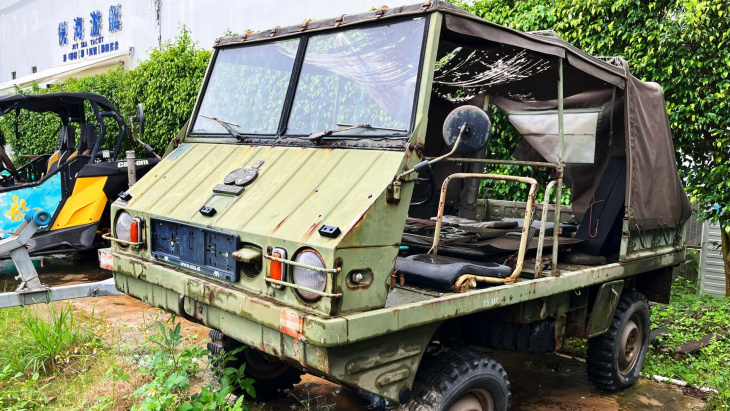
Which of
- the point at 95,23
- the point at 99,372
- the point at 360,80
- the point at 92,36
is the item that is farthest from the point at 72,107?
the point at 92,36

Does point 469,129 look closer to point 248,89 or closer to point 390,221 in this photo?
point 390,221

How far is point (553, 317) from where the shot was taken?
13.5ft

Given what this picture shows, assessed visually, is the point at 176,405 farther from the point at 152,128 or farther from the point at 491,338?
the point at 152,128

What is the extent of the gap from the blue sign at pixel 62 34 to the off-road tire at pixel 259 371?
19095 mm

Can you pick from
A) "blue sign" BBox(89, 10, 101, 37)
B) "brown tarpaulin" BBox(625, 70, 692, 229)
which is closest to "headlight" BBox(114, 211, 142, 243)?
"brown tarpaulin" BBox(625, 70, 692, 229)

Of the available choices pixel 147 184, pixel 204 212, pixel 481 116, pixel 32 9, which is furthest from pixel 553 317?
pixel 32 9

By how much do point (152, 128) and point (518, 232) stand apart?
7.59 meters

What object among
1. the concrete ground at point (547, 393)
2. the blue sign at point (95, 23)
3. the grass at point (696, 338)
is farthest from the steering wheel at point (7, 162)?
the blue sign at point (95, 23)

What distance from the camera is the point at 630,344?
16.8 ft

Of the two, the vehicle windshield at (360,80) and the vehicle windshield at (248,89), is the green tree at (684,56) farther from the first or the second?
the vehicle windshield at (248,89)

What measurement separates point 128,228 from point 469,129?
211 cm

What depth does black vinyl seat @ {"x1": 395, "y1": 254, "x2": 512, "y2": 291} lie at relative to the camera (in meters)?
3.32

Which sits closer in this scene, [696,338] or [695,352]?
[695,352]

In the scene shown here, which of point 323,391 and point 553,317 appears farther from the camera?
point 323,391
